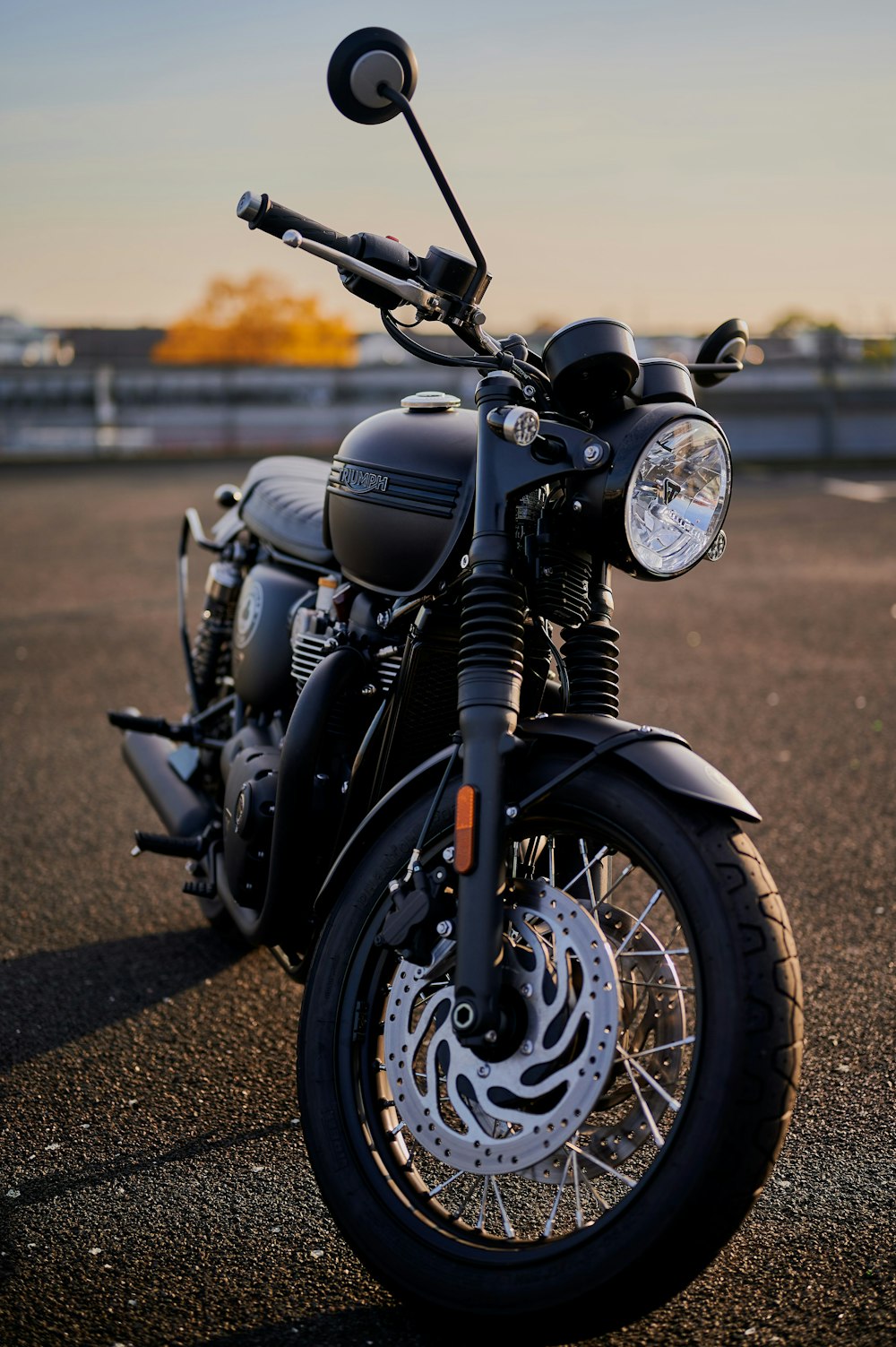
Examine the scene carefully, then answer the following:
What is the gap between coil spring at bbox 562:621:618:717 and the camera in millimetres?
2637

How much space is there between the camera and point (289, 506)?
394cm

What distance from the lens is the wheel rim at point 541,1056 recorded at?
2.28 metres

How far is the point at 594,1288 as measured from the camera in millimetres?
2117

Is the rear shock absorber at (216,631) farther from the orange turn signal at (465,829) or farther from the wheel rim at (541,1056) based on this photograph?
the orange turn signal at (465,829)

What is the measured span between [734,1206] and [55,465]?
71.6 ft

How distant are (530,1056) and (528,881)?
0.92ft

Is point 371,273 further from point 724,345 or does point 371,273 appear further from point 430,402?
point 724,345

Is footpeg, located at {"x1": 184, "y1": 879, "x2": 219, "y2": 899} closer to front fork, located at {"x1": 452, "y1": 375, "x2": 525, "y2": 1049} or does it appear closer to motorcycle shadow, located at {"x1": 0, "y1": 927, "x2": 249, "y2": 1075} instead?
motorcycle shadow, located at {"x1": 0, "y1": 927, "x2": 249, "y2": 1075}

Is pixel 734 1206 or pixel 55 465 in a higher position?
pixel 734 1206

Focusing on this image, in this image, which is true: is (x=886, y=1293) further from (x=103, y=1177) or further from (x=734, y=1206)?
(x=103, y=1177)

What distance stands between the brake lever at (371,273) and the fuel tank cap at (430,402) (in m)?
0.50

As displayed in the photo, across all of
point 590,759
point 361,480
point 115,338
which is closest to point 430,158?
point 361,480

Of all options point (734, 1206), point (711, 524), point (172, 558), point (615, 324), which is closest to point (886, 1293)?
point (734, 1206)

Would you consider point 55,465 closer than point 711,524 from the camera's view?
No
